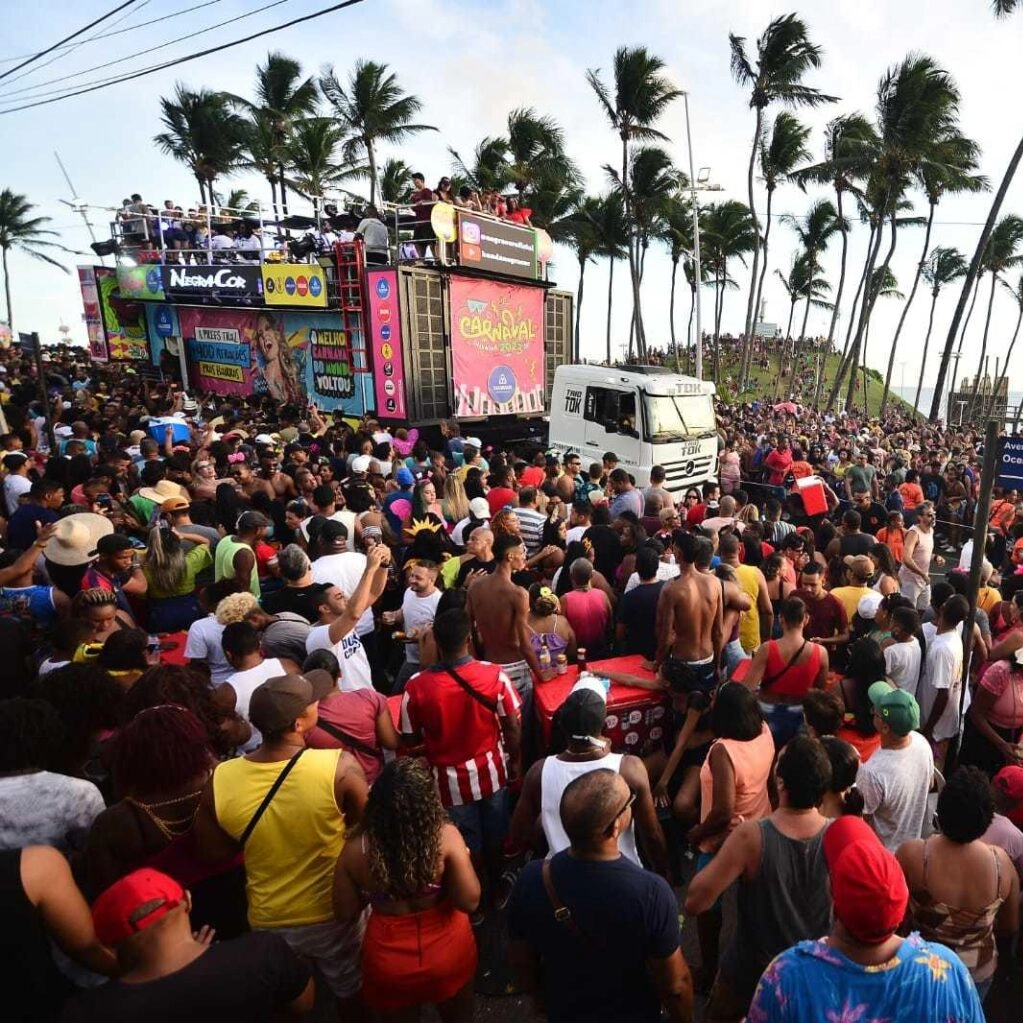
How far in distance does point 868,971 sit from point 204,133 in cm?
3561

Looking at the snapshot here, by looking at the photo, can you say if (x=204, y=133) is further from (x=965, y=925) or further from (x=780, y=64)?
(x=965, y=925)

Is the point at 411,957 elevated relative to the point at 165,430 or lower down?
lower down

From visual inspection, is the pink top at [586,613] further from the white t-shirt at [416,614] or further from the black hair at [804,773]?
the black hair at [804,773]

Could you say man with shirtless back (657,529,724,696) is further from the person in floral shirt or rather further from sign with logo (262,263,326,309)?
sign with logo (262,263,326,309)

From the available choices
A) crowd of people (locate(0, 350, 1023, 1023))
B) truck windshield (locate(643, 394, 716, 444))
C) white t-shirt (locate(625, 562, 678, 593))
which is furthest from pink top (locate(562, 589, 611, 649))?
truck windshield (locate(643, 394, 716, 444))

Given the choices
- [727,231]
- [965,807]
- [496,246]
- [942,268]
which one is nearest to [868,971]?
[965,807]

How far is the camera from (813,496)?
9.92 m

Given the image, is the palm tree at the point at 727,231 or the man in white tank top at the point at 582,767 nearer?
the man in white tank top at the point at 582,767

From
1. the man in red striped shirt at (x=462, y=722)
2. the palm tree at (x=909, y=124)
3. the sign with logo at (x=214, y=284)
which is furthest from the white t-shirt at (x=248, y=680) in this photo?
the palm tree at (x=909, y=124)

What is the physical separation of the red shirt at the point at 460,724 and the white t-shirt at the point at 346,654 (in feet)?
2.22

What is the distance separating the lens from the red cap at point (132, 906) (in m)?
1.75

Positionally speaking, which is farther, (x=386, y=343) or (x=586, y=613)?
(x=386, y=343)

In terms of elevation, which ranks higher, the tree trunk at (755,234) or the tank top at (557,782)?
the tree trunk at (755,234)

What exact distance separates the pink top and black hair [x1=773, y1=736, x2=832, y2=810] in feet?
8.65
